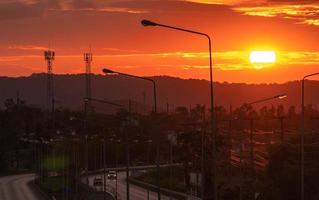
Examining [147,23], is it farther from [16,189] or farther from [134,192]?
[16,189]

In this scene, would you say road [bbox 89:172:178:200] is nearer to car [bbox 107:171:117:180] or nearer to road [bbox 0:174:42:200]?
car [bbox 107:171:117:180]

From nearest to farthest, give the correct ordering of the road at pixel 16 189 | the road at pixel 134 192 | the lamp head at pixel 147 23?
the lamp head at pixel 147 23 → the road at pixel 134 192 → the road at pixel 16 189

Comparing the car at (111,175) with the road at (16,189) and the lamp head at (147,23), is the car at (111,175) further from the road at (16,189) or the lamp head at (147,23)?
the lamp head at (147,23)

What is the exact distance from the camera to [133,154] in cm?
15612

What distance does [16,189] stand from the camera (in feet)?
397

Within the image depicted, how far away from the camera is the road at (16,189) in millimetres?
107088

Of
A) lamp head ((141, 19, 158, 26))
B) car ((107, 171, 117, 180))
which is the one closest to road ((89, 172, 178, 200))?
car ((107, 171, 117, 180))

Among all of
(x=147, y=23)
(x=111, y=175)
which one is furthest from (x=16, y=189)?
(x=147, y=23)

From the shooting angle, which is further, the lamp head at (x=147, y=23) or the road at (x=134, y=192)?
the road at (x=134, y=192)

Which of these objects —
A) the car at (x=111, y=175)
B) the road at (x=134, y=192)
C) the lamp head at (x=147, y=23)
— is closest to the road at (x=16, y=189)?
the road at (x=134, y=192)

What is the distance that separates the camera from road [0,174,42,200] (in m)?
107

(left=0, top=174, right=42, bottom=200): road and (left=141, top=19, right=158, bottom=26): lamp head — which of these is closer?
(left=141, top=19, right=158, bottom=26): lamp head

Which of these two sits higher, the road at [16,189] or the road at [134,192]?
the road at [134,192]

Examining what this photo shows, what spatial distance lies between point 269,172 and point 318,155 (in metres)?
4.49
